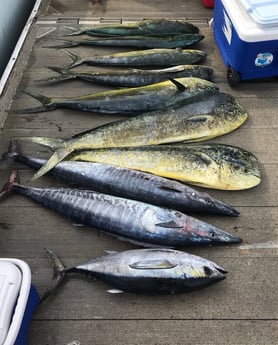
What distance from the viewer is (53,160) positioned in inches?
97.9

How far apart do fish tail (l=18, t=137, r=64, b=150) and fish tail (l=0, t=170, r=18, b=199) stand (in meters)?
0.26

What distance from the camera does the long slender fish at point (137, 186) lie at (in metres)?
2.21

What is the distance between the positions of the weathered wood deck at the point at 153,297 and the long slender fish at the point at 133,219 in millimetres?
71

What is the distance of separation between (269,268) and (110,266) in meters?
0.77

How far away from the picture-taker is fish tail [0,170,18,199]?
2406mm

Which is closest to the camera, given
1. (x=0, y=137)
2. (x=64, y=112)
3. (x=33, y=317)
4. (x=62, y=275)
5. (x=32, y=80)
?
(x=33, y=317)

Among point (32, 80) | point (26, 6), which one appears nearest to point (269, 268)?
point (32, 80)

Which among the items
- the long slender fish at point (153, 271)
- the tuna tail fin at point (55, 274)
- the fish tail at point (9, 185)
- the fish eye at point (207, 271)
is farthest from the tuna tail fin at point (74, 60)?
the fish eye at point (207, 271)

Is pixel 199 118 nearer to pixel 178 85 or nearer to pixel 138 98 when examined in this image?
pixel 178 85

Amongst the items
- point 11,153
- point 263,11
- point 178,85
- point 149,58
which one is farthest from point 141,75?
point 11,153

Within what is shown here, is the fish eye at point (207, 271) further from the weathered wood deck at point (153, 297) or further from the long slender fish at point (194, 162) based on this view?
the long slender fish at point (194, 162)

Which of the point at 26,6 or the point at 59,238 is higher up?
the point at 26,6

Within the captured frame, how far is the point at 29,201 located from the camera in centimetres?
240

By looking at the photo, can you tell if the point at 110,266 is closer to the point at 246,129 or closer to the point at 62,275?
the point at 62,275
